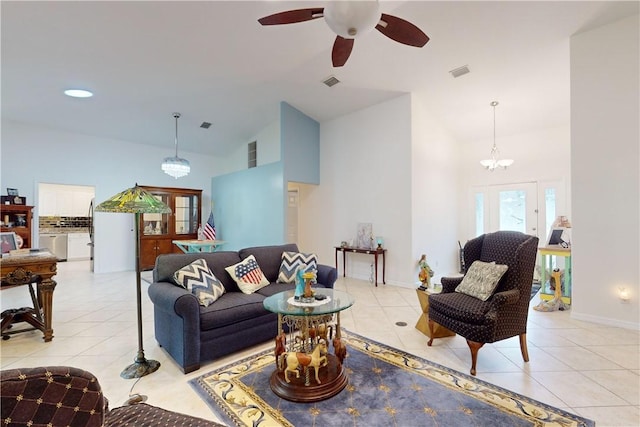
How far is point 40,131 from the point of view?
18.8 ft

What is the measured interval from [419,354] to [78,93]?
5980mm

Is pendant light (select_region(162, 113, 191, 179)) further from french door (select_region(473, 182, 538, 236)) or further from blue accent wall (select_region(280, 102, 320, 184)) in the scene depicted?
french door (select_region(473, 182, 538, 236))

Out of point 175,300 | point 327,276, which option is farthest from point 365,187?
point 175,300

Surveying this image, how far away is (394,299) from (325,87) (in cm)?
376

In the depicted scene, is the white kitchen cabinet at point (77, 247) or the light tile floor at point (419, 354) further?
the white kitchen cabinet at point (77, 247)

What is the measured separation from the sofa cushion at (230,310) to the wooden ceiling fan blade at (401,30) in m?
2.56

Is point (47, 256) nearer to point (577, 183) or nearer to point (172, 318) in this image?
point (172, 318)

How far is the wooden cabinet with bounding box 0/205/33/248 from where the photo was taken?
16.9 feet

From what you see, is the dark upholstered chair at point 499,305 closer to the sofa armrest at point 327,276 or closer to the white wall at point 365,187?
the sofa armrest at point 327,276

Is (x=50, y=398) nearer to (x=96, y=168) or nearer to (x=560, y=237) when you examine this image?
(x=560, y=237)

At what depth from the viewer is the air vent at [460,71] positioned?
13.4 feet

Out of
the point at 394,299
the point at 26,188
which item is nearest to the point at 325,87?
the point at 394,299

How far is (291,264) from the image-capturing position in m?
3.57

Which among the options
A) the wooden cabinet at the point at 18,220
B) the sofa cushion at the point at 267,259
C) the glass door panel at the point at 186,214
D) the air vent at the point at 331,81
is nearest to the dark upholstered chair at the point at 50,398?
the sofa cushion at the point at 267,259
